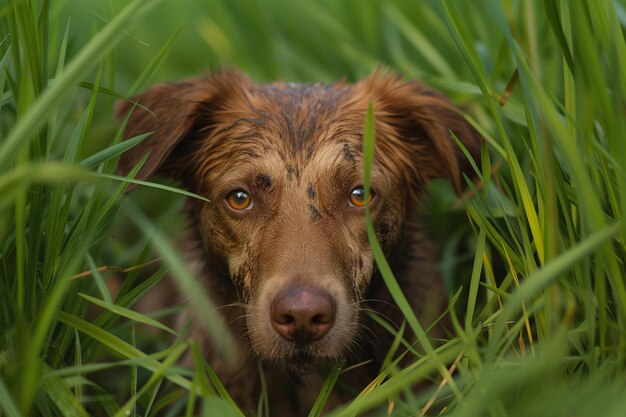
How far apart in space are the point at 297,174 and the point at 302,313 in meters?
0.67

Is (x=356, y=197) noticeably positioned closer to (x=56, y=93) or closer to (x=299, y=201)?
(x=299, y=201)

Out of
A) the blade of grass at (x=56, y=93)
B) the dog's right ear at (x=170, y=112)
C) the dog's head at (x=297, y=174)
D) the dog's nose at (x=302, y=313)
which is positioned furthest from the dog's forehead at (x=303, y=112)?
the blade of grass at (x=56, y=93)

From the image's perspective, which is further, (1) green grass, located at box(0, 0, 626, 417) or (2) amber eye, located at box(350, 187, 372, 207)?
(2) amber eye, located at box(350, 187, 372, 207)

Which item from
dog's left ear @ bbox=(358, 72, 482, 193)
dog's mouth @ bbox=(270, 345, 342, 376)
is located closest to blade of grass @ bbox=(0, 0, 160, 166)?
dog's mouth @ bbox=(270, 345, 342, 376)

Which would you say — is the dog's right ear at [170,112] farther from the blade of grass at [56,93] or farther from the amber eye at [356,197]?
the blade of grass at [56,93]

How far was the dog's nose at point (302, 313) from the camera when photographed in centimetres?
244

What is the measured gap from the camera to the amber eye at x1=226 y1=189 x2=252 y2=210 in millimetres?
3023

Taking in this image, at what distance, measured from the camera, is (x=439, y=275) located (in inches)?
147

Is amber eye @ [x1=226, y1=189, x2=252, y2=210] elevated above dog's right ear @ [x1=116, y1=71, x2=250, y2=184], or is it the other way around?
dog's right ear @ [x1=116, y1=71, x2=250, y2=184]

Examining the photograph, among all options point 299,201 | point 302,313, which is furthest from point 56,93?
point 299,201

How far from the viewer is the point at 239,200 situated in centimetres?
304

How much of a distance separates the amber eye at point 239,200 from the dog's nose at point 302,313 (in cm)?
60

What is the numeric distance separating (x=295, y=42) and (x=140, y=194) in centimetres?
148

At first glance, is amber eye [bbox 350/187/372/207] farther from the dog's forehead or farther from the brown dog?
the dog's forehead
